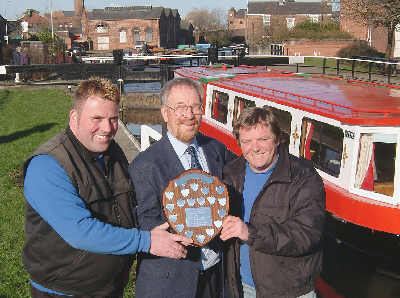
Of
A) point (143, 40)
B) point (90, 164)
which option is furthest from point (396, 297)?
point (143, 40)

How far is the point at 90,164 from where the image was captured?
2598mm

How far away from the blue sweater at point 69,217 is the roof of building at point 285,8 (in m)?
69.1

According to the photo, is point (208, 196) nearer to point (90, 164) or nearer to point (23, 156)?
point (90, 164)

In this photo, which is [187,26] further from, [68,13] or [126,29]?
[126,29]

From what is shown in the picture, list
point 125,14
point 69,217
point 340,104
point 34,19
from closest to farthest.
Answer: point 69,217
point 340,104
point 125,14
point 34,19

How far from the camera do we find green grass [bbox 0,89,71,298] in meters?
5.10

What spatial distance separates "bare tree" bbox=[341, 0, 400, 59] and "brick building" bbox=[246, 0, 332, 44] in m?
41.4

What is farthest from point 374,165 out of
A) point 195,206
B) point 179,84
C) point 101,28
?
point 101,28

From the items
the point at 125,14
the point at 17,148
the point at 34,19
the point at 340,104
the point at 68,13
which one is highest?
the point at 68,13

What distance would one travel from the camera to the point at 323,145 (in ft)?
19.4

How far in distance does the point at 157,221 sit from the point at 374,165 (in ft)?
11.0

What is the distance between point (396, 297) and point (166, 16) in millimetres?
70613

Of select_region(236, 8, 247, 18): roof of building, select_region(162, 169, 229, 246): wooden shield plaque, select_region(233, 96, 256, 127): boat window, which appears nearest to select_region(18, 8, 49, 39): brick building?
select_region(236, 8, 247, 18): roof of building

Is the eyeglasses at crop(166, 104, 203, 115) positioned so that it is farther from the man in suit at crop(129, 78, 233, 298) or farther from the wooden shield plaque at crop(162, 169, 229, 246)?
the wooden shield plaque at crop(162, 169, 229, 246)
